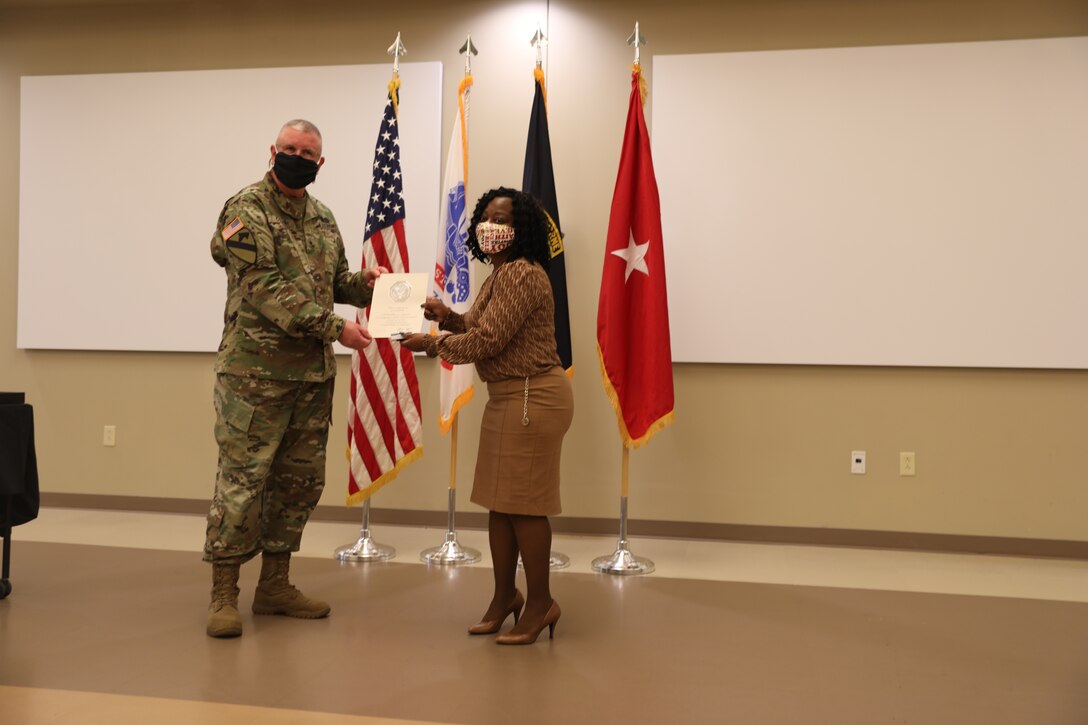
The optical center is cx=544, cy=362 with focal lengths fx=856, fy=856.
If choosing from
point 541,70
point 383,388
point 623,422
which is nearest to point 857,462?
point 623,422

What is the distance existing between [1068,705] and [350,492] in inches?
116

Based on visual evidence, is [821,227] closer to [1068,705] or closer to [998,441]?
[998,441]

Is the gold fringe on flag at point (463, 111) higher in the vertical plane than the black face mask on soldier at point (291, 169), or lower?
higher

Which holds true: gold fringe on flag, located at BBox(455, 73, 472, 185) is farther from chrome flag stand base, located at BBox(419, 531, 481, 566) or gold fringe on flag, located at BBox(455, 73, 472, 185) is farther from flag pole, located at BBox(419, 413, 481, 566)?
chrome flag stand base, located at BBox(419, 531, 481, 566)

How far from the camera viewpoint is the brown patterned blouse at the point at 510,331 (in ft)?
8.90

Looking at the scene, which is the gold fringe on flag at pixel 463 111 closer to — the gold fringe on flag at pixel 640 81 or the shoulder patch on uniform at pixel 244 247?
the gold fringe on flag at pixel 640 81

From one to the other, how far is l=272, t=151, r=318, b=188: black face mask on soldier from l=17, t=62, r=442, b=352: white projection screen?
1.85 metres

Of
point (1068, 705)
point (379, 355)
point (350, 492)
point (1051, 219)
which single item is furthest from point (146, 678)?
point (1051, 219)

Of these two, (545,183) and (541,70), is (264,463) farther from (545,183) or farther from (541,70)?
(541,70)

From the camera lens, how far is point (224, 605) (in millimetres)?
2820

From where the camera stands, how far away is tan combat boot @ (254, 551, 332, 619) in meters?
2.99

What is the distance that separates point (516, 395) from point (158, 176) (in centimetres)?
331

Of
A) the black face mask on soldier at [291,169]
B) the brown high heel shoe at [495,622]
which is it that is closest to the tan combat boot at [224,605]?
the brown high heel shoe at [495,622]

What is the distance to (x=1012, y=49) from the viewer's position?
4301 millimetres
